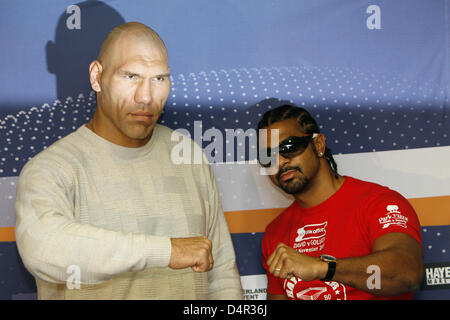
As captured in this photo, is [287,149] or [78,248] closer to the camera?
[78,248]

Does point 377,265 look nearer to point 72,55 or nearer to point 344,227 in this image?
point 344,227

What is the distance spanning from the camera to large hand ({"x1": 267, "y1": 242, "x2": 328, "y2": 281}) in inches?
66.6

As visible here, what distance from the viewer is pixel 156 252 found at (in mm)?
1561

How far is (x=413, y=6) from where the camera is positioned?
2691 mm

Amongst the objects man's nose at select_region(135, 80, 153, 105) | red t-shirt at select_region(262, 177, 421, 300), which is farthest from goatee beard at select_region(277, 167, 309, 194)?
man's nose at select_region(135, 80, 153, 105)

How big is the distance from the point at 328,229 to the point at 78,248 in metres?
1.09

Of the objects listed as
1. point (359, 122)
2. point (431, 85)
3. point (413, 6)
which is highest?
point (413, 6)

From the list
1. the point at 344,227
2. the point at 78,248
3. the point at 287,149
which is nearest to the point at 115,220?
the point at 78,248

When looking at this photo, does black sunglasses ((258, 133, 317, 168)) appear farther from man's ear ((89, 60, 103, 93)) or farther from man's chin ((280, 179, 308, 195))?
man's ear ((89, 60, 103, 93))
